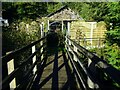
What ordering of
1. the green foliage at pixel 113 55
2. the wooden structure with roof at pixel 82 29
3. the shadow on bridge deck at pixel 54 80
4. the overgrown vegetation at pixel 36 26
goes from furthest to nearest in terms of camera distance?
the wooden structure with roof at pixel 82 29, the green foliage at pixel 113 55, the overgrown vegetation at pixel 36 26, the shadow on bridge deck at pixel 54 80

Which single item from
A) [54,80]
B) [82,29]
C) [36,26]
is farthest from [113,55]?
[54,80]

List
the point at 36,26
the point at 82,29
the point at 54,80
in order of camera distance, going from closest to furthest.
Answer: the point at 54,80 < the point at 36,26 < the point at 82,29

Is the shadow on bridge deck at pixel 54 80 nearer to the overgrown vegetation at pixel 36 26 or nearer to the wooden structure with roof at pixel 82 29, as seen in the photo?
the overgrown vegetation at pixel 36 26

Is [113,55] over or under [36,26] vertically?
under

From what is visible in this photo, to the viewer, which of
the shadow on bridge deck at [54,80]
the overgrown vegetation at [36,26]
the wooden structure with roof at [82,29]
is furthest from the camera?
the wooden structure with roof at [82,29]

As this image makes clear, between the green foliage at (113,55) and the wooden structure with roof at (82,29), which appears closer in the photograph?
the green foliage at (113,55)

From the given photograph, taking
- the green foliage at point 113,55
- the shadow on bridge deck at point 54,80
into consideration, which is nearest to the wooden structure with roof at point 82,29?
the green foliage at point 113,55

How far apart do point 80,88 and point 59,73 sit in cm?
210

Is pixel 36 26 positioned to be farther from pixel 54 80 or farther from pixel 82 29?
pixel 54 80

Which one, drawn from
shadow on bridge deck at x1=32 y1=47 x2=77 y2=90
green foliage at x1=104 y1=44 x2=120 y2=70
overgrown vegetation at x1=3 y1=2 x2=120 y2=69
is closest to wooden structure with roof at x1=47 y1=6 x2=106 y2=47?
overgrown vegetation at x1=3 y1=2 x2=120 y2=69

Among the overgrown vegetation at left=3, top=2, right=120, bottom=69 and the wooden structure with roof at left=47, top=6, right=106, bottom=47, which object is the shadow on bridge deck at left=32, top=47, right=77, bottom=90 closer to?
the overgrown vegetation at left=3, top=2, right=120, bottom=69

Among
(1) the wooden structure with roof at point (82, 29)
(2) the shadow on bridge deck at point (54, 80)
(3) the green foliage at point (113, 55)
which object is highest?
(1) the wooden structure with roof at point (82, 29)

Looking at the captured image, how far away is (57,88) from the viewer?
6703 millimetres

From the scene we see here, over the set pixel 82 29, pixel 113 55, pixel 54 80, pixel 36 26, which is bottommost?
pixel 113 55
